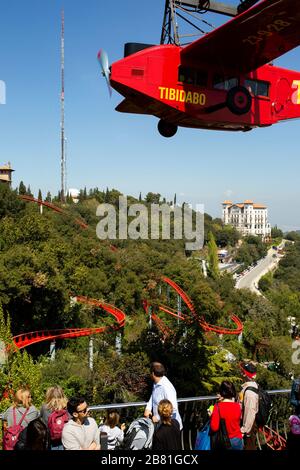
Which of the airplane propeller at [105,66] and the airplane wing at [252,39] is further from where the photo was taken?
the airplane propeller at [105,66]

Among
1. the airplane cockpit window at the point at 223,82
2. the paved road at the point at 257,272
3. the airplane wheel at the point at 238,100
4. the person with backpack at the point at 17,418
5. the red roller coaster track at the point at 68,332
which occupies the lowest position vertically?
the paved road at the point at 257,272

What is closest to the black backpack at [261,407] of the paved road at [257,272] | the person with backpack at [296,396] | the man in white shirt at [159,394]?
the person with backpack at [296,396]

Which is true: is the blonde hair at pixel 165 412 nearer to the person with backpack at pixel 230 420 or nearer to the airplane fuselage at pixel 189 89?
the person with backpack at pixel 230 420

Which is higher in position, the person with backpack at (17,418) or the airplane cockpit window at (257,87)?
the airplane cockpit window at (257,87)

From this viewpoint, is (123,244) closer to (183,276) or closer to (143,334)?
(183,276)

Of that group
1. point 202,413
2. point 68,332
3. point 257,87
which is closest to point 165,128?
point 257,87

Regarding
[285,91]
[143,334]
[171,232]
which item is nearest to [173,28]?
[285,91]

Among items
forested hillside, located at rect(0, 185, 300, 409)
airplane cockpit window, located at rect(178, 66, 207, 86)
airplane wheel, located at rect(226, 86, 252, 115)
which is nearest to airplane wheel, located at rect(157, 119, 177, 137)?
airplane cockpit window, located at rect(178, 66, 207, 86)

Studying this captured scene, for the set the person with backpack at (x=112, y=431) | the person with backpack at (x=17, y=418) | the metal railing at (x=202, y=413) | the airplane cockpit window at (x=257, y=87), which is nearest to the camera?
the person with backpack at (x=17, y=418)
